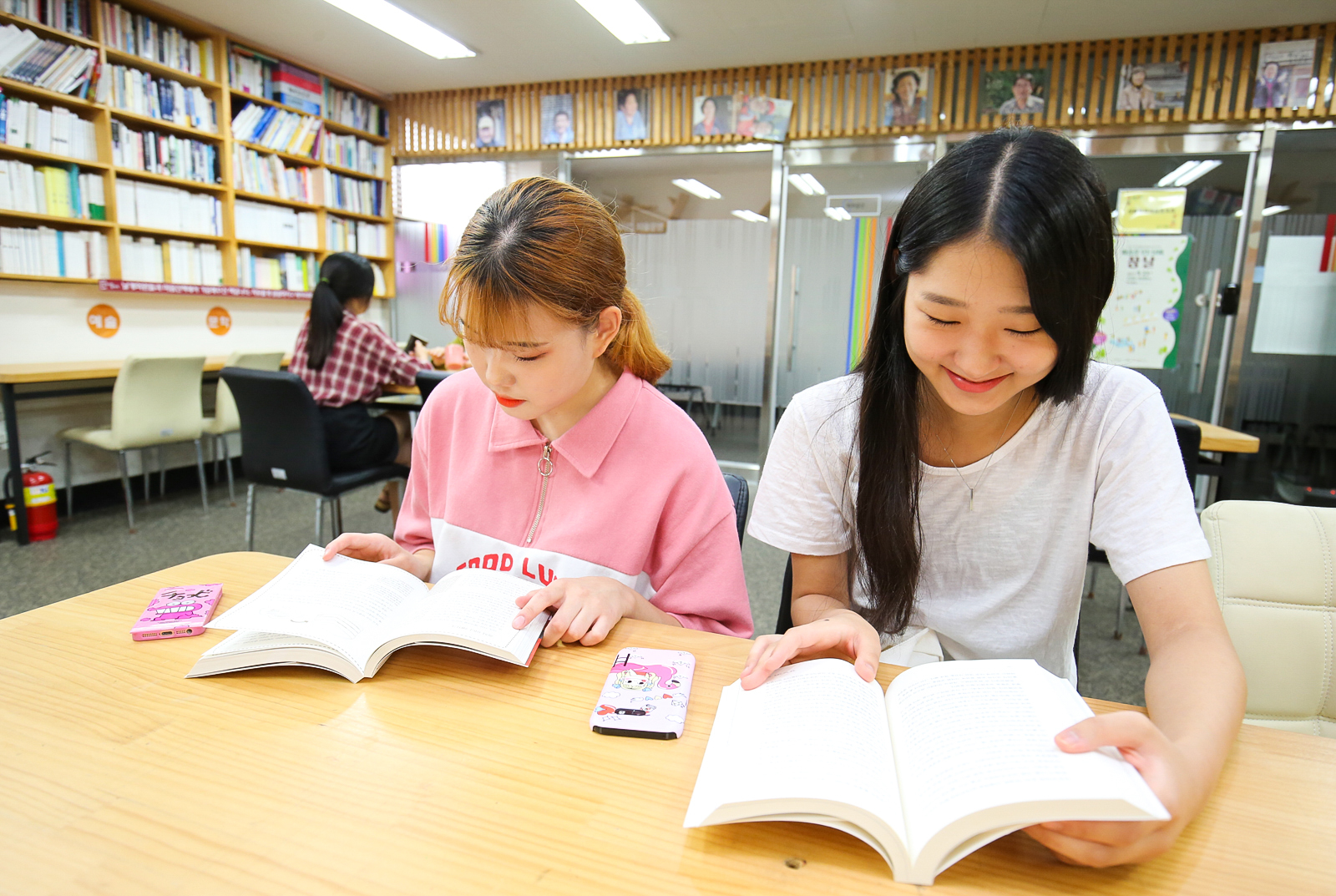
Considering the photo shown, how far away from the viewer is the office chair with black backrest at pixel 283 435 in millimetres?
2441

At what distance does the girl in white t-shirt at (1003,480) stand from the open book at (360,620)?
0.29 m

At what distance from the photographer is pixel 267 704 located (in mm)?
695

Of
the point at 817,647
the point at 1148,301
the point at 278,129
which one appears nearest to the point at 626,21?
the point at 278,129

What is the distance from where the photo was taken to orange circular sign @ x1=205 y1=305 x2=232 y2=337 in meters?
4.53

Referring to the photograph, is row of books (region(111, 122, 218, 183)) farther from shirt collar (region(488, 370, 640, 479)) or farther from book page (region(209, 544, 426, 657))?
book page (region(209, 544, 426, 657))

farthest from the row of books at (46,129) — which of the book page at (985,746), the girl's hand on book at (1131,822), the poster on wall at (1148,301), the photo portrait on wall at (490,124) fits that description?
the poster on wall at (1148,301)

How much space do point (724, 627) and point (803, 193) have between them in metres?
4.08

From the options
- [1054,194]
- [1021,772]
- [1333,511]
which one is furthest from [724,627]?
[1333,511]

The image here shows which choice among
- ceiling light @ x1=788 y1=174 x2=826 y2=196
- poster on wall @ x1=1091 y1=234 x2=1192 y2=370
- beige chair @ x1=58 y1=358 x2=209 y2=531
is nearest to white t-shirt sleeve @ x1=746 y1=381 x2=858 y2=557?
beige chair @ x1=58 y1=358 x2=209 y2=531

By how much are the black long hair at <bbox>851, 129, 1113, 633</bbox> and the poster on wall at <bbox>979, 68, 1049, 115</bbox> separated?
3.98 metres

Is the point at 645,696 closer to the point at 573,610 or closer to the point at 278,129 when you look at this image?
the point at 573,610

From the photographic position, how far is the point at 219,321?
180 inches

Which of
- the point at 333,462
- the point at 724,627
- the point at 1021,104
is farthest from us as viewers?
the point at 1021,104

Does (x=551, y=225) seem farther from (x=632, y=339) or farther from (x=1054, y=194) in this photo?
(x=1054, y=194)
